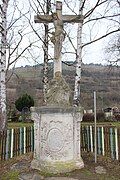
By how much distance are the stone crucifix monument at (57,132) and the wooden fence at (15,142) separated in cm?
185

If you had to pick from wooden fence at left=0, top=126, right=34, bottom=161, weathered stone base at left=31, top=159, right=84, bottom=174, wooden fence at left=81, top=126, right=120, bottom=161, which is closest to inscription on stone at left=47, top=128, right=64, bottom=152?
weathered stone base at left=31, top=159, right=84, bottom=174

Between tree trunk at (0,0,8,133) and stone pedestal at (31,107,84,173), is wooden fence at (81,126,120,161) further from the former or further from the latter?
tree trunk at (0,0,8,133)

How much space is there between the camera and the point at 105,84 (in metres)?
37.0

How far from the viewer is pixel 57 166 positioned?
7.25 meters

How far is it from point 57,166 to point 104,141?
2.23 m

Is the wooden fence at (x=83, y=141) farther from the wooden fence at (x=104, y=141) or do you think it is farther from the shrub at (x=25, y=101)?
the shrub at (x=25, y=101)

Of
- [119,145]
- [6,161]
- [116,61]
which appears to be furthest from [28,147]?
[116,61]

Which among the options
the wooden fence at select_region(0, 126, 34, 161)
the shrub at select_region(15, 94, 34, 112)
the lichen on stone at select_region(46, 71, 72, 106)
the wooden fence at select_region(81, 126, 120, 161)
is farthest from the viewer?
the shrub at select_region(15, 94, 34, 112)

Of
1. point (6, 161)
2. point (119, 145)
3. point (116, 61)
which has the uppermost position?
point (116, 61)

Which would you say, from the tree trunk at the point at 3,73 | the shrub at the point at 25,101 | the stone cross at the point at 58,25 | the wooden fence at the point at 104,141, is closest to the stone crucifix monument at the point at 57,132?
the stone cross at the point at 58,25

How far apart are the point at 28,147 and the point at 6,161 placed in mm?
1076

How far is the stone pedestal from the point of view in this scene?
7340 mm

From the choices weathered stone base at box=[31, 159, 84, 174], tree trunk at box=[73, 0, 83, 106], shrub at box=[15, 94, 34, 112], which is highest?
tree trunk at box=[73, 0, 83, 106]

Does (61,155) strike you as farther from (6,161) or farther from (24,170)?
(6,161)
